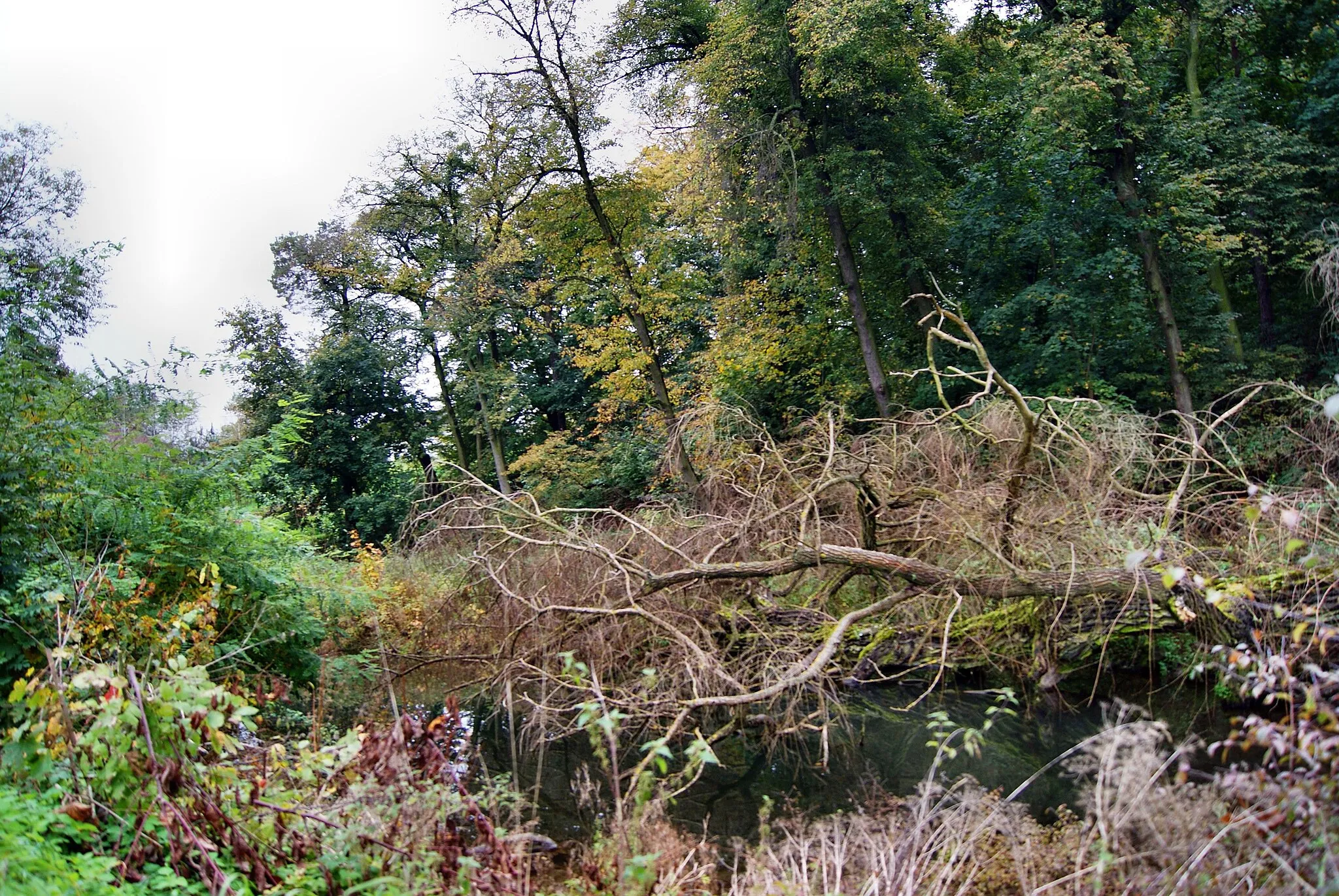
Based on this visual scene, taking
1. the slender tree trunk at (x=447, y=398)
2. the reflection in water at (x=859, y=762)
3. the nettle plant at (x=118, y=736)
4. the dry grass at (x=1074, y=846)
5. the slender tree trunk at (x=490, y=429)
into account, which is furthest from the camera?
the slender tree trunk at (x=447, y=398)

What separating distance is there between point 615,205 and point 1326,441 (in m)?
12.4

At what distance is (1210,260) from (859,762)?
12854 mm

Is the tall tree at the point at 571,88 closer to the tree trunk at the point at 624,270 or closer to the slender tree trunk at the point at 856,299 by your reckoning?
the tree trunk at the point at 624,270

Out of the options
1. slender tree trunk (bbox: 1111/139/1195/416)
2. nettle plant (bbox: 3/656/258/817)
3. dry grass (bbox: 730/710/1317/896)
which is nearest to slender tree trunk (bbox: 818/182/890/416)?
slender tree trunk (bbox: 1111/139/1195/416)

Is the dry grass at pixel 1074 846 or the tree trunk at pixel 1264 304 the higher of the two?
the tree trunk at pixel 1264 304

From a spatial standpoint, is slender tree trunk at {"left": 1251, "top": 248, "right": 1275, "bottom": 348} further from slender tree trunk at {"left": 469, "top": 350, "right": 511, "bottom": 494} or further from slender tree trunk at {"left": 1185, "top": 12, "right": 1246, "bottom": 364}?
slender tree trunk at {"left": 469, "top": 350, "right": 511, "bottom": 494}

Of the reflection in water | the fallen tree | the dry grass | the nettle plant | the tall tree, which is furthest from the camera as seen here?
the tall tree

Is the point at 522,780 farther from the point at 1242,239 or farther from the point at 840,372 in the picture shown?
the point at 1242,239

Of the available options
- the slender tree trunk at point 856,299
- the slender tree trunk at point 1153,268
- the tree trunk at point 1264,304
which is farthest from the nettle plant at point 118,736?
the tree trunk at point 1264,304

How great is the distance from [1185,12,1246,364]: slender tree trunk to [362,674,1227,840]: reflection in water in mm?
10193

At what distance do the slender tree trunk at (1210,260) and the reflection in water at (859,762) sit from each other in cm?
1019

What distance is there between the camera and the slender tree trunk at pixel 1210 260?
15422 millimetres

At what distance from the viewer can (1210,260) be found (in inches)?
608

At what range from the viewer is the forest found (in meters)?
3.80
